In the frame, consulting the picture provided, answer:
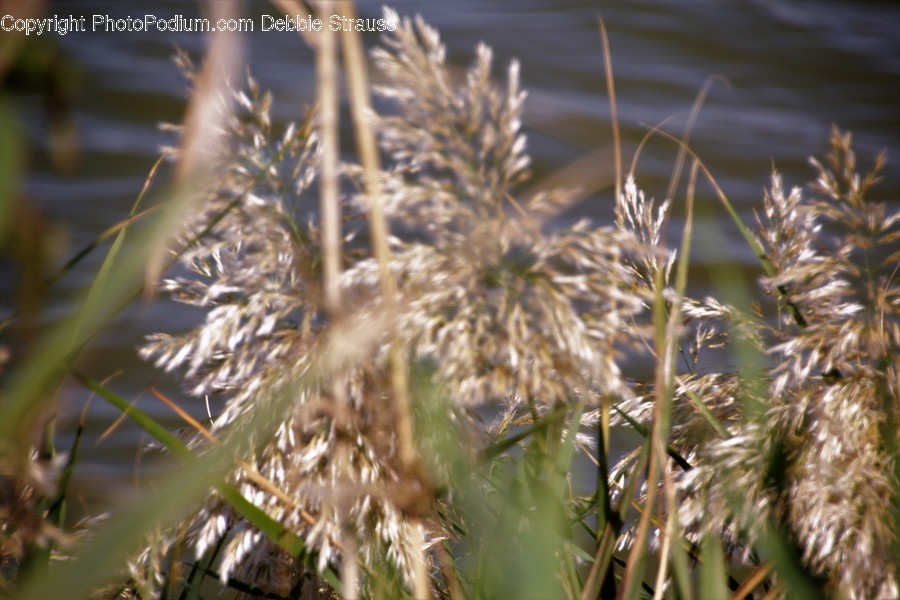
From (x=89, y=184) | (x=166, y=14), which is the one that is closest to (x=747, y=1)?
(x=166, y=14)

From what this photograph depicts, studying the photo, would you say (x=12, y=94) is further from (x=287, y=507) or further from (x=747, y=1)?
(x=747, y=1)

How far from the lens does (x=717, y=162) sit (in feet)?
8.00

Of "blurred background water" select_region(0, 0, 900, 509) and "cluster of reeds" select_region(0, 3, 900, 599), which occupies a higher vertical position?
"cluster of reeds" select_region(0, 3, 900, 599)

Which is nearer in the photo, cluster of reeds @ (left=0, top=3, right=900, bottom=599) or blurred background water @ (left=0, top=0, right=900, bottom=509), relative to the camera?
cluster of reeds @ (left=0, top=3, right=900, bottom=599)

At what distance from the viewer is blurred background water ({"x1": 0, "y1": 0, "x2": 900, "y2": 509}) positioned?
2221mm

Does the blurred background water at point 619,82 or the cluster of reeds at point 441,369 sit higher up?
the cluster of reeds at point 441,369

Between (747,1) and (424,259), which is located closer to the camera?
(424,259)

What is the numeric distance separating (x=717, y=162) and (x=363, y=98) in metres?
2.14

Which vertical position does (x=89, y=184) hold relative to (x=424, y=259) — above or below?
below

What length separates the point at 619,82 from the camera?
2699 millimetres

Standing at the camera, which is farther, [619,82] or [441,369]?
[619,82]

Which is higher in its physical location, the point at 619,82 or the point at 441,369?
the point at 441,369

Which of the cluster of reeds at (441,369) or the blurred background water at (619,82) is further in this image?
the blurred background water at (619,82)

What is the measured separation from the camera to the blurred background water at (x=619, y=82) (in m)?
2.22
